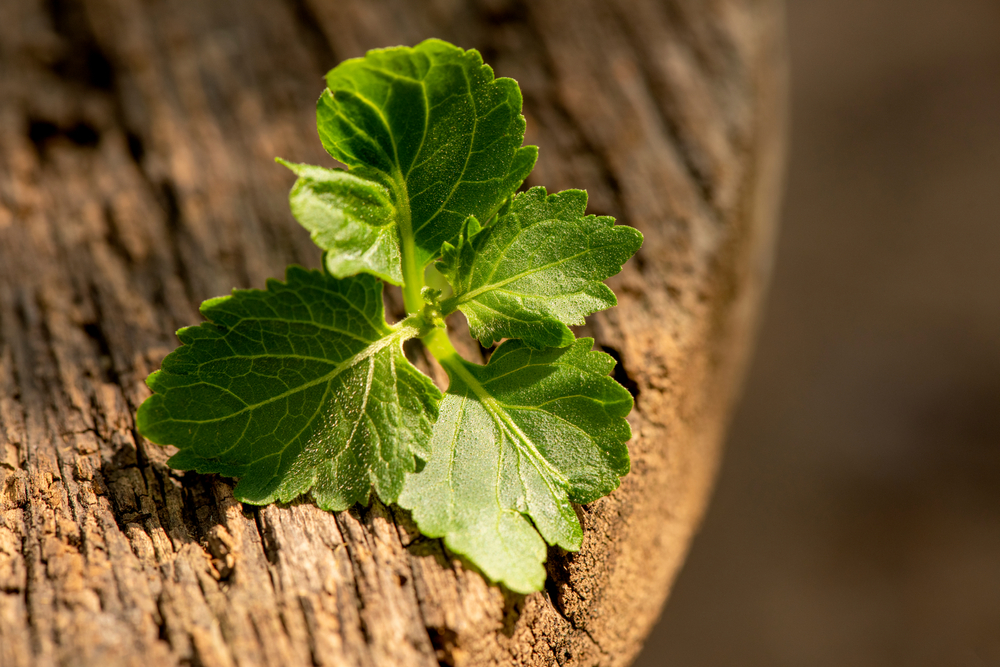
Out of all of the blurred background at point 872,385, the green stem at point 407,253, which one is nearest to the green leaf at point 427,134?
the green stem at point 407,253

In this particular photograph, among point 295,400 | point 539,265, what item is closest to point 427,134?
point 539,265

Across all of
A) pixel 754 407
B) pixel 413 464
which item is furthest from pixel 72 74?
pixel 754 407

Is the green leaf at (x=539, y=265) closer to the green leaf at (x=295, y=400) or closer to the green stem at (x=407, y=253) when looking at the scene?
the green stem at (x=407, y=253)

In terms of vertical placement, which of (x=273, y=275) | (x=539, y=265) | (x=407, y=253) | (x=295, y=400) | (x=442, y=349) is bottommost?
(x=273, y=275)

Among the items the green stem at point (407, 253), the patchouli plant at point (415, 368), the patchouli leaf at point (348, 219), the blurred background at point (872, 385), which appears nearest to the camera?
the patchouli leaf at point (348, 219)

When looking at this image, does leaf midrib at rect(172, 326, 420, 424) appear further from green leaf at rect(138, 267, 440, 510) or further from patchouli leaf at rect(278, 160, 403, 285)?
patchouli leaf at rect(278, 160, 403, 285)

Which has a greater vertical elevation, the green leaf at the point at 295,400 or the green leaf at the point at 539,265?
the green leaf at the point at 539,265

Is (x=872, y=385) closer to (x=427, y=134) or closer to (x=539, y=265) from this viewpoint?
(x=539, y=265)
